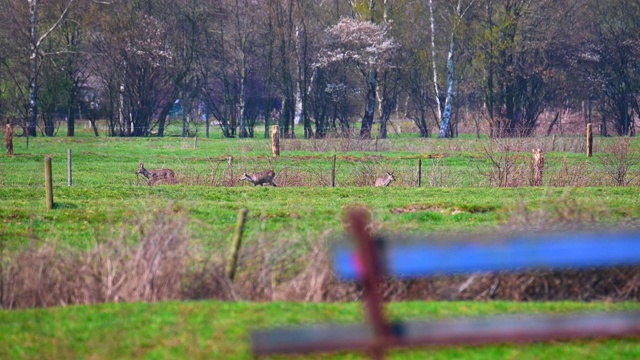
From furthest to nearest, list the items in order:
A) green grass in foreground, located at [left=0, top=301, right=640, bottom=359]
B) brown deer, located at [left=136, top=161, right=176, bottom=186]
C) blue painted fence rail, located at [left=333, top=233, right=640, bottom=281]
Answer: brown deer, located at [left=136, top=161, right=176, bottom=186] < green grass in foreground, located at [left=0, top=301, right=640, bottom=359] < blue painted fence rail, located at [left=333, top=233, right=640, bottom=281]

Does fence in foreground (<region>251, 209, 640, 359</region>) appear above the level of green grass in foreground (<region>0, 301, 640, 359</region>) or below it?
above

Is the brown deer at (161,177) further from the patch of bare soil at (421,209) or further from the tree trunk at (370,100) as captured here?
the tree trunk at (370,100)

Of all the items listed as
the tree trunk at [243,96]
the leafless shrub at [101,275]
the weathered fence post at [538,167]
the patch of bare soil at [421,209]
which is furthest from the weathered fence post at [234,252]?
the tree trunk at [243,96]

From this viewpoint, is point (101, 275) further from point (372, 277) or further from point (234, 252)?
point (372, 277)

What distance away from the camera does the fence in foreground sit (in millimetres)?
5375

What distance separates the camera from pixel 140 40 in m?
54.1

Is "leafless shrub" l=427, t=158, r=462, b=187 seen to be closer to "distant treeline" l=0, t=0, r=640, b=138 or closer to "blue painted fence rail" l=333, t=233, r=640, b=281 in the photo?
"blue painted fence rail" l=333, t=233, r=640, b=281

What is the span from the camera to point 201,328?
325 inches

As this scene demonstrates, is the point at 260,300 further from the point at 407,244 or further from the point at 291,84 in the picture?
the point at 291,84

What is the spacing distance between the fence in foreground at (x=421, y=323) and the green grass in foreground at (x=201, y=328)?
86 centimetres

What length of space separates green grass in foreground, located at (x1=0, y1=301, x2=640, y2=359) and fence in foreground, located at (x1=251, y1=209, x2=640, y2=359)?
33.8 inches

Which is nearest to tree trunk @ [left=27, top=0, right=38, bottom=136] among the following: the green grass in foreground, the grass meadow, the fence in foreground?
the grass meadow

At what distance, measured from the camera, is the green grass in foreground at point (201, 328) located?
299 inches

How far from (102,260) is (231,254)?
1598mm
